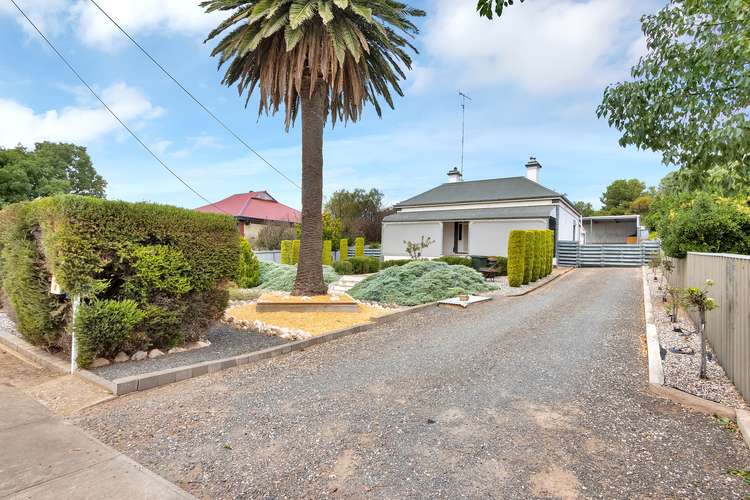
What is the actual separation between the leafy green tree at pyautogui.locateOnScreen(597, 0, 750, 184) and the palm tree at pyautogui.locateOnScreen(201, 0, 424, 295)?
5.92 m

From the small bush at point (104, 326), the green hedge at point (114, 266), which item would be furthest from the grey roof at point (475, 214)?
the small bush at point (104, 326)

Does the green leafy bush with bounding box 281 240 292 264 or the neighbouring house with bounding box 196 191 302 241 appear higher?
the neighbouring house with bounding box 196 191 302 241

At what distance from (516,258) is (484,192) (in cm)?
1259

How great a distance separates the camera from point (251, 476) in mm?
2574

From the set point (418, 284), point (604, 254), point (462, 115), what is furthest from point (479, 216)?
point (418, 284)

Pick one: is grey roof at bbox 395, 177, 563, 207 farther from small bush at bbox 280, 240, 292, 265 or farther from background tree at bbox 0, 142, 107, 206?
background tree at bbox 0, 142, 107, 206

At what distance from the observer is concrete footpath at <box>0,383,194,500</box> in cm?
237

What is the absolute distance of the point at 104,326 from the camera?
464 cm

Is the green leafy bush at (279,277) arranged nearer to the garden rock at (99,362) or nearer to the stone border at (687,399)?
the garden rock at (99,362)

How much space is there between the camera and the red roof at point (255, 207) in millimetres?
31125

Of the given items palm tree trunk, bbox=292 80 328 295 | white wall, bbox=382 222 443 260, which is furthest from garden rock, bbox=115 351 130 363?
white wall, bbox=382 222 443 260

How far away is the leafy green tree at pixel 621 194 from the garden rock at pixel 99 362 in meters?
54.7

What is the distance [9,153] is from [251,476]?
33973 mm

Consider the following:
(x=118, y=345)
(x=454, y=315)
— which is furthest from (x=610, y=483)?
(x=454, y=315)
